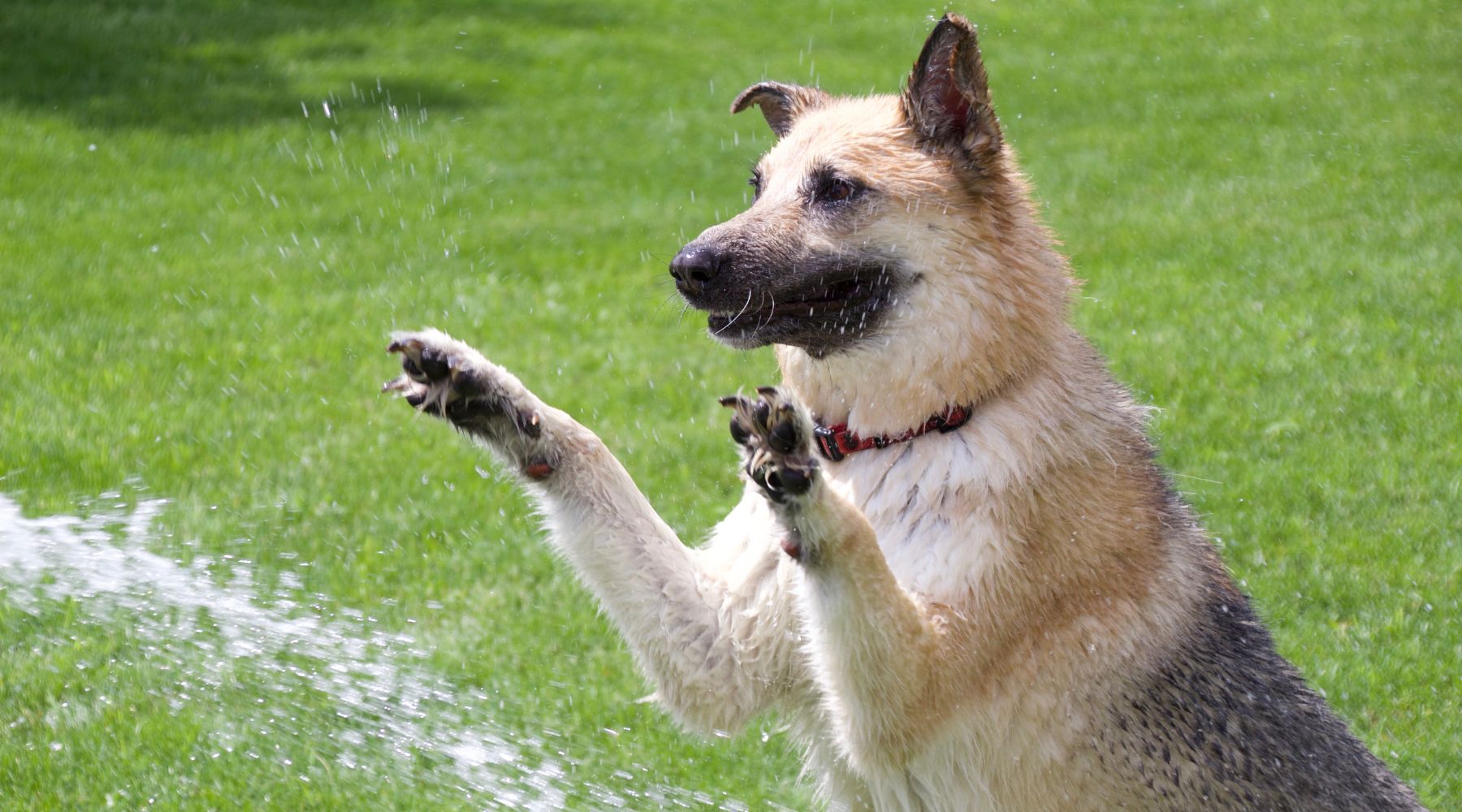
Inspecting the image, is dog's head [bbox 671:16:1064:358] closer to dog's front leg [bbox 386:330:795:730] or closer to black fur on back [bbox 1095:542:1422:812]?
dog's front leg [bbox 386:330:795:730]

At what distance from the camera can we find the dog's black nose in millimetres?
3746

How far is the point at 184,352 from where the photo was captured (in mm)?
8531

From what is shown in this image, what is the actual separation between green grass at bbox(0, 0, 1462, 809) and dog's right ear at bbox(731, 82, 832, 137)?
2205mm

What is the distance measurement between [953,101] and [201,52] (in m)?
12.8

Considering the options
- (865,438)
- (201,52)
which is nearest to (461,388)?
(865,438)

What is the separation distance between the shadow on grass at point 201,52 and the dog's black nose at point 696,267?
→ 34.3 ft

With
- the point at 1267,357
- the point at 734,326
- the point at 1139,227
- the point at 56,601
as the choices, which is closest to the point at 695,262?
the point at 734,326

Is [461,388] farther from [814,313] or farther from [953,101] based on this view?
[953,101]

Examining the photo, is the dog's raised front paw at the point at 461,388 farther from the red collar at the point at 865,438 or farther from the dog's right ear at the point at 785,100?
the dog's right ear at the point at 785,100

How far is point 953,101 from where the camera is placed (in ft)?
12.6

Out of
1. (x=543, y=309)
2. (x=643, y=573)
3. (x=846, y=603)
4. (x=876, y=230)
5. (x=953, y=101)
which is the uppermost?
(x=953, y=101)

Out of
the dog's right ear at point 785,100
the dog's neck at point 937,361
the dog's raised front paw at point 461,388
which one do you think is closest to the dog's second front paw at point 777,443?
the dog's neck at point 937,361

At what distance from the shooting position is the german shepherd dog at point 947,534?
11.9ft

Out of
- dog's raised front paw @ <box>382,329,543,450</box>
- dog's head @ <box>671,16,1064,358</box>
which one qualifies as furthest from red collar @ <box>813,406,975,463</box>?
dog's raised front paw @ <box>382,329,543,450</box>
